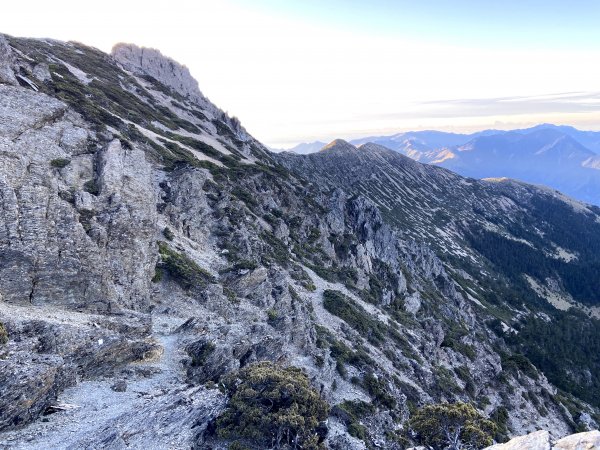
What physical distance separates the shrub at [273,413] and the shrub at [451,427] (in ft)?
24.5

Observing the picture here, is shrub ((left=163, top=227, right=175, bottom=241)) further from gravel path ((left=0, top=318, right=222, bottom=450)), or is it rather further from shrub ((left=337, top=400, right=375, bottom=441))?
shrub ((left=337, top=400, right=375, bottom=441))

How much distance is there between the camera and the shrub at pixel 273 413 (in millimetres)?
21062

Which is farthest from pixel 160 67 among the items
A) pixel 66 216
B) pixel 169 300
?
pixel 169 300

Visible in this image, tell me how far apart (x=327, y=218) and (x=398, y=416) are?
5820 cm

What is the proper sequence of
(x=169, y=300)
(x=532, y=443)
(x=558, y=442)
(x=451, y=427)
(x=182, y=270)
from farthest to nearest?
(x=182, y=270), (x=169, y=300), (x=451, y=427), (x=532, y=443), (x=558, y=442)

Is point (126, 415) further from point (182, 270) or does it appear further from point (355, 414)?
point (355, 414)

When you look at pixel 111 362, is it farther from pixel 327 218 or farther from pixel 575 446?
pixel 327 218

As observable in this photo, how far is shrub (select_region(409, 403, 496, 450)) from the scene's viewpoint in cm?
2395

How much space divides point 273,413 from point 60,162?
32922 millimetres

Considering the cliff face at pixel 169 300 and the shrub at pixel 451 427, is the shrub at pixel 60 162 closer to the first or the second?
the cliff face at pixel 169 300

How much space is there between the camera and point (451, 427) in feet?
81.8

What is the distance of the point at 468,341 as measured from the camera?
79812 millimetres

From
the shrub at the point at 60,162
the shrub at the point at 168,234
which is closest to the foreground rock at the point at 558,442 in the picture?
the shrub at the point at 168,234

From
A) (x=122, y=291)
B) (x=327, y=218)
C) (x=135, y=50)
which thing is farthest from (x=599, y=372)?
(x=135, y=50)
